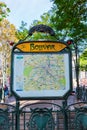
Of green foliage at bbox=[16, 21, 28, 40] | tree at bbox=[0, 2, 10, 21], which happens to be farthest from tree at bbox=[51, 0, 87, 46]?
green foliage at bbox=[16, 21, 28, 40]

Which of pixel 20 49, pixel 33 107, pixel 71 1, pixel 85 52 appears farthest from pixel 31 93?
pixel 85 52

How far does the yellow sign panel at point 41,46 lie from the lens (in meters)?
6.39

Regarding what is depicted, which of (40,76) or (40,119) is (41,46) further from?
(40,119)

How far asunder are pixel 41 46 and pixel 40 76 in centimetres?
58

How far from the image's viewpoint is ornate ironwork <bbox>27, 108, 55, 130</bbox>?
5.75m

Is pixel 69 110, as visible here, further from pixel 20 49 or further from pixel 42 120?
pixel 20 49

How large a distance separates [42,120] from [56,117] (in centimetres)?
44

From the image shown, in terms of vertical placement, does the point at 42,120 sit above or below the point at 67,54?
below

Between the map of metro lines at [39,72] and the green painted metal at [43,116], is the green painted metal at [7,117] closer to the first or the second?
the green painted metal at [43,116]

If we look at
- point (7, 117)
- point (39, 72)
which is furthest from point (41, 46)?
point (7, 117)

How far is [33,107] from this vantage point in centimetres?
589

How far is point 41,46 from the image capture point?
21.1 feet

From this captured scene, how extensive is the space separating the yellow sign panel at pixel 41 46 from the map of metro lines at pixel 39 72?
0.11 metres

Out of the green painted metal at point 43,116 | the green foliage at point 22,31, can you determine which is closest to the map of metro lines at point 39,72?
the green painted metal at point 43,116
